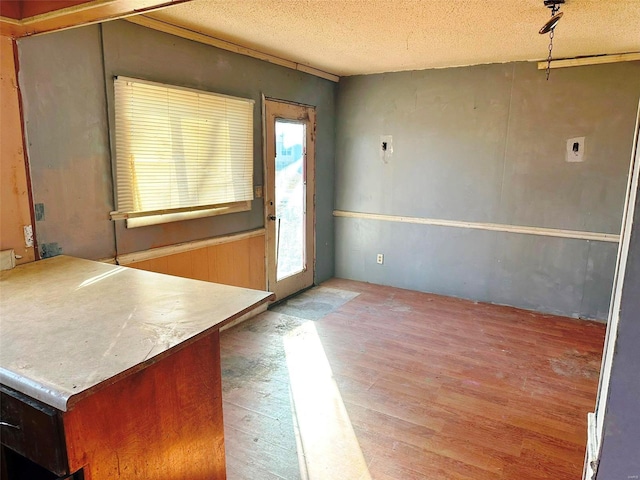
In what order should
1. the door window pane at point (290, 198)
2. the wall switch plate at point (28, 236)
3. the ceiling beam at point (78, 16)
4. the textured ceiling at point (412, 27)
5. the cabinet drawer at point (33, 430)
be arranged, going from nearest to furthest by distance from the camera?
1. the cabinet drawer at point (33, 430)
2. the ceiling beam at point (78, 16)
3. the wall switch plate at point (28, 236)
4. the textured ceiling at point (412, 27)
5. the door window pane at point (290, 198)

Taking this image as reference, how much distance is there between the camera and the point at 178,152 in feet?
9.97

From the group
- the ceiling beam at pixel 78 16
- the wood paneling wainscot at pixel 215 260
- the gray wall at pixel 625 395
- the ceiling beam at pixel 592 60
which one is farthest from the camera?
the ceiling beam at pixel 592 60

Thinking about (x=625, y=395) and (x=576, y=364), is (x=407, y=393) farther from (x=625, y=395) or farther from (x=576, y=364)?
(x=625, y=395)

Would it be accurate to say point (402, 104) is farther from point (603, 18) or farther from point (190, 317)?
point (190, 317)

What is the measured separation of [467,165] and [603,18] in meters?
1.77

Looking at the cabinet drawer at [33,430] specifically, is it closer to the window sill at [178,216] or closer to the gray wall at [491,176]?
the window sill at [178,216]

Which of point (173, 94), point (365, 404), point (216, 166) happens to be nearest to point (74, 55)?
point (173, 94)

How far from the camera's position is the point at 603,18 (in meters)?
2.69

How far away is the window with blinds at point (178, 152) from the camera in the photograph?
2723mm

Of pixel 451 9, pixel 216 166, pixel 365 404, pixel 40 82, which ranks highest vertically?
pixel 451 9

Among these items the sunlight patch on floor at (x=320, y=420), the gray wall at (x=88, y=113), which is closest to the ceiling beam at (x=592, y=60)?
the gray wall at (x=88, y=113)

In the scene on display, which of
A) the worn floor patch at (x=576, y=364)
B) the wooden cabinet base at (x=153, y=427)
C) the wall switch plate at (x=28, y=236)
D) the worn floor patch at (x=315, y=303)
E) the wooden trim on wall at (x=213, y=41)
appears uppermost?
the wooden trim on wall at (x=213, y=41)

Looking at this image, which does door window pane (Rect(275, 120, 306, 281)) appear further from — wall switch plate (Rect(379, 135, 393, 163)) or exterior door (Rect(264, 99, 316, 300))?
wall switch plate (Rect(379, 135, 393, 163))

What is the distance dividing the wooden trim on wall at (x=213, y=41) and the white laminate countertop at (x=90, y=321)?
1624 mm
